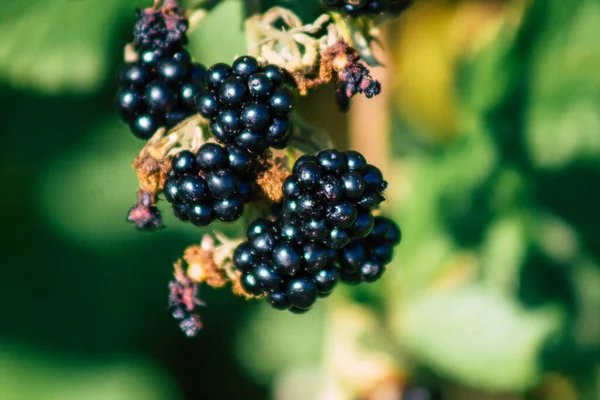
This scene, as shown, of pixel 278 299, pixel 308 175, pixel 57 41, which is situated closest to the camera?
pixel 308 175

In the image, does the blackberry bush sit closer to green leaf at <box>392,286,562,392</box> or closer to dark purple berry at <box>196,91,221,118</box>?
dark purple berry at <box>196,91,221,118</box>

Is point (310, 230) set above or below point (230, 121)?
below

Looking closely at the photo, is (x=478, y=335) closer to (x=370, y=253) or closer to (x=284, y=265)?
(x=370, y=253)

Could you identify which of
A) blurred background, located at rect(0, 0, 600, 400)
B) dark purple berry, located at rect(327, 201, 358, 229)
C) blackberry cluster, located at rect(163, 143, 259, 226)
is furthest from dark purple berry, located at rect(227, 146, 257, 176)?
blurred background, located at rect(0, 0, 600, 400)

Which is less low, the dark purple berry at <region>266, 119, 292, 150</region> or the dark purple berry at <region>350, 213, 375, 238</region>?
the dark purple berry at <region>266, 119, 292, 150</region>

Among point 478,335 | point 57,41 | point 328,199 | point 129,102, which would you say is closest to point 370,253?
point 328,199

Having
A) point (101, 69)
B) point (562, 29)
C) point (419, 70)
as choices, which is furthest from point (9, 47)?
point (562, 29)
